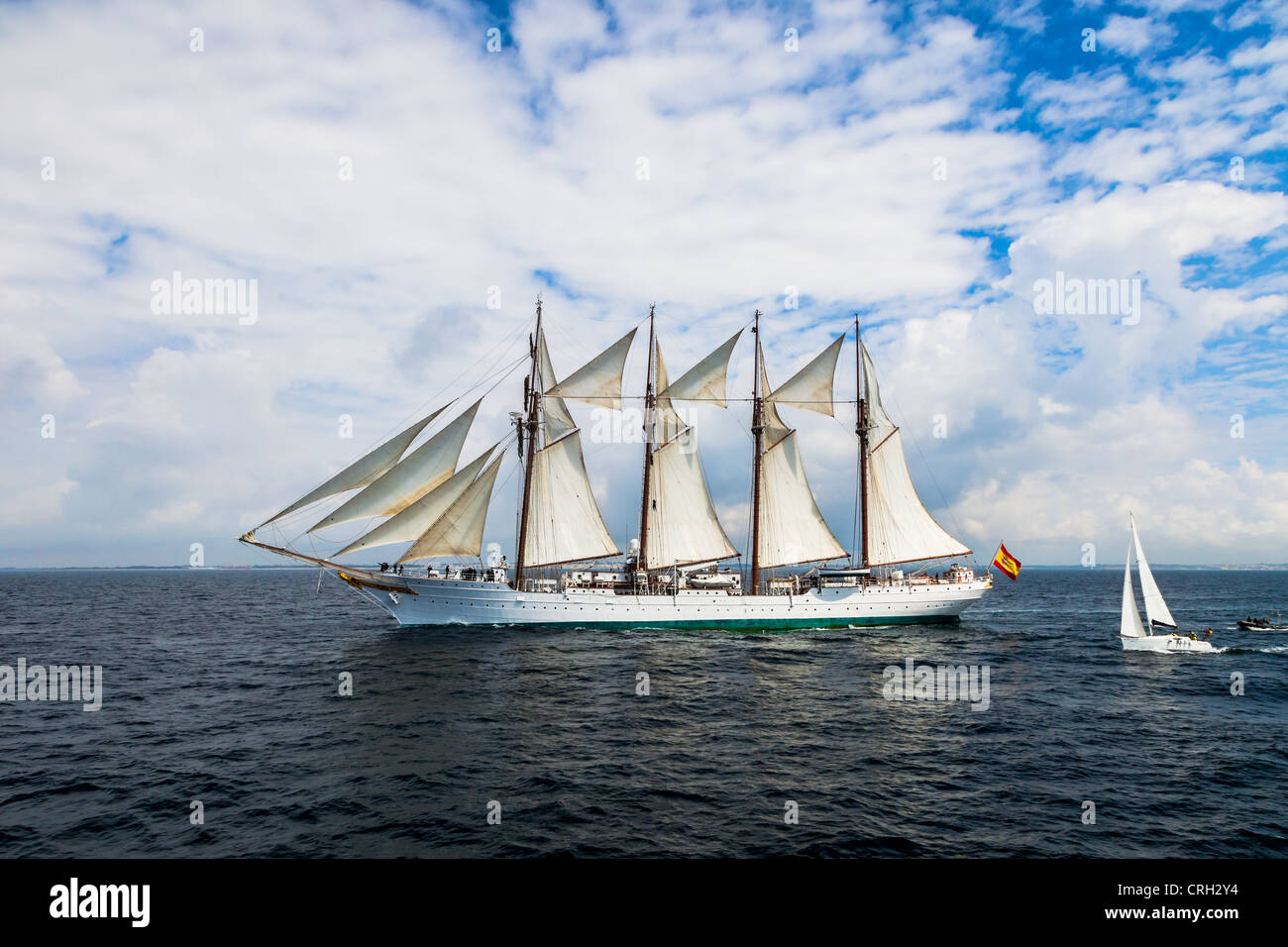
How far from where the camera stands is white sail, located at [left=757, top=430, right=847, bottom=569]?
5275 centimetres

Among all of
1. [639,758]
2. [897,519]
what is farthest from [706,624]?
[639,758]

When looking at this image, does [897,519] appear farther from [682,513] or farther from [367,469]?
[367,469]

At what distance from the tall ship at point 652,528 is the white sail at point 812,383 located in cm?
12

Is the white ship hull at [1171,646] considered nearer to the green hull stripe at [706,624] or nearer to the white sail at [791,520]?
the green hull stripe at [706,624]

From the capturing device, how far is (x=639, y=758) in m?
19.6

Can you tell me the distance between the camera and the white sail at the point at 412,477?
41.5m

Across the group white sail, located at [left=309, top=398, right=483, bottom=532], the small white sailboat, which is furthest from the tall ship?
the small white sailboat

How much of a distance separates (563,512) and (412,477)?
11.8m

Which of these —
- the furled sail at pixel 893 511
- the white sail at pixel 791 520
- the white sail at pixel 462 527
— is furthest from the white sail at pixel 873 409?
the white sail at pixel 462 527

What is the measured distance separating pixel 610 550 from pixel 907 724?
2894 cm

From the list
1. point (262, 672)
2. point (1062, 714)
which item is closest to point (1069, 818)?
point (1062, 714)

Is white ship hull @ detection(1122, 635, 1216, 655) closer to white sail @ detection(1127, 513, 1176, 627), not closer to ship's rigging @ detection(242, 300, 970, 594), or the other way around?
white sail @ detection(1127, 513, 1176, 627)
